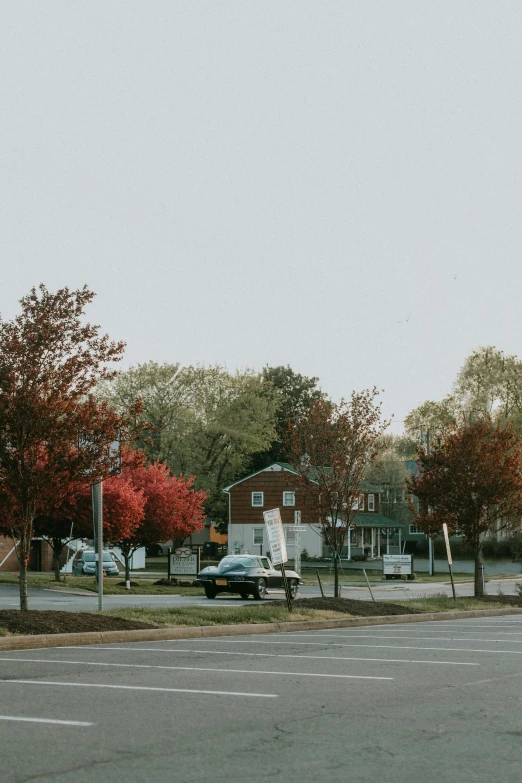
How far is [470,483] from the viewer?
29.4 metres

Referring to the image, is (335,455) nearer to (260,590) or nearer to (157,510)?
(260,590)

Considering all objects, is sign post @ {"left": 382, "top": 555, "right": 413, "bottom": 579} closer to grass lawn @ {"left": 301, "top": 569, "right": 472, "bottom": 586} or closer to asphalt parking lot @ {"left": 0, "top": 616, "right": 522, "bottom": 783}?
grass lawn @ {"left": 301, "top": 569, "right": 472, "bottom": 586}

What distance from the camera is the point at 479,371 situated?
7594cm

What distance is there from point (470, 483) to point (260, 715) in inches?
852

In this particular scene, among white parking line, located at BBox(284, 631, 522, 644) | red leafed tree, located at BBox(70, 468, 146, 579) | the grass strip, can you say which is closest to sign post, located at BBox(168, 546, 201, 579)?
red leafed tree, located at BBox(70, 468, 146, 579)

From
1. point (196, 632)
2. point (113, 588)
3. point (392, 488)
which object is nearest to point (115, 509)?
point (113, 588)

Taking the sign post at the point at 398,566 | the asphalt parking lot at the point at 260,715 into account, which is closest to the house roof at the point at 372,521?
the sign post at the point at 398,566

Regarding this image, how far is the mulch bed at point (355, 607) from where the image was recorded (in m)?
23.0

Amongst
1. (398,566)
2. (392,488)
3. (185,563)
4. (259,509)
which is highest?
(392,488)

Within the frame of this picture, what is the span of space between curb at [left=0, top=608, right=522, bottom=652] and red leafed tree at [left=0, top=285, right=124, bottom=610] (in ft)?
7.60

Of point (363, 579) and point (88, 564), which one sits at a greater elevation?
point (88, 564)

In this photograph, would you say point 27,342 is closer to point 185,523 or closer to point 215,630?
point 215,630

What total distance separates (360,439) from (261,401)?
5355 centimetres

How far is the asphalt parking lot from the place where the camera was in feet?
21.5
